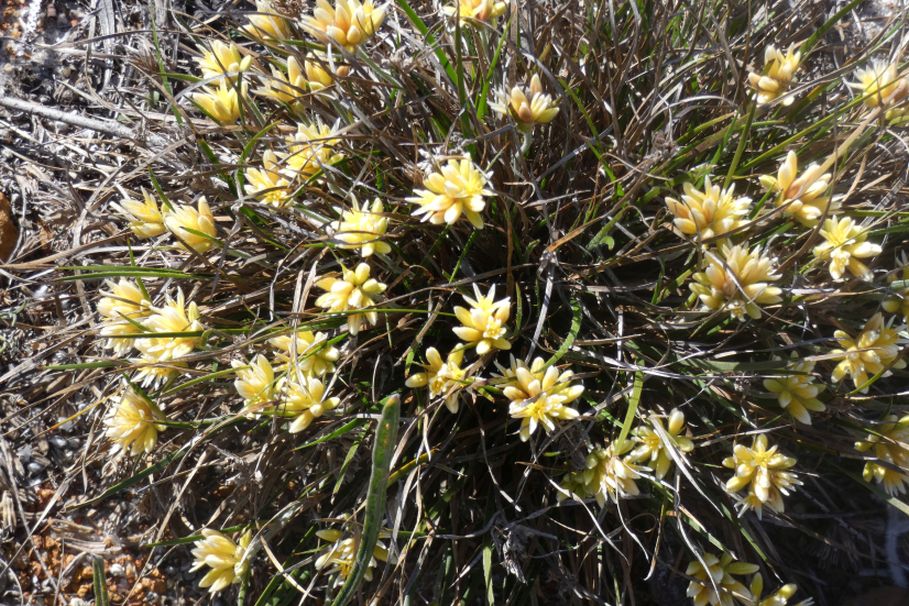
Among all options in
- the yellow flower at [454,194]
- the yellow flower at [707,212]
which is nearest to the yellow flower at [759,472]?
the yellow flower at [707,212]

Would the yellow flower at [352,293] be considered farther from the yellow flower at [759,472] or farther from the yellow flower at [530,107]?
the yellow flower at [759,472]

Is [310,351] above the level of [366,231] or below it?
below

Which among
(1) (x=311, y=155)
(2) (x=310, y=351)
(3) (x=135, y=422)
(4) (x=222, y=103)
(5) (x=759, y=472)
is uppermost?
(4) (x=222, y=103)

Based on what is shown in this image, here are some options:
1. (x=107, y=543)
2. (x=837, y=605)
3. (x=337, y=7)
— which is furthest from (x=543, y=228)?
→ (x=107, y=543)

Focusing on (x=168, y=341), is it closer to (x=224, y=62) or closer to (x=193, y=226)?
(x=193, y=226)

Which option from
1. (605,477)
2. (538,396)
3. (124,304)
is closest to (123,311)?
(124,304)

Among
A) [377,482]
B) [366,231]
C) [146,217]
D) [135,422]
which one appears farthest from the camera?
[146,217]

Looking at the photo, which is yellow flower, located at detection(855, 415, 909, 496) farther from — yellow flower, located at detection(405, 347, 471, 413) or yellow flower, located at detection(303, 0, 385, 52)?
yellow flower, located at detection(303, 0, 385, 52)
